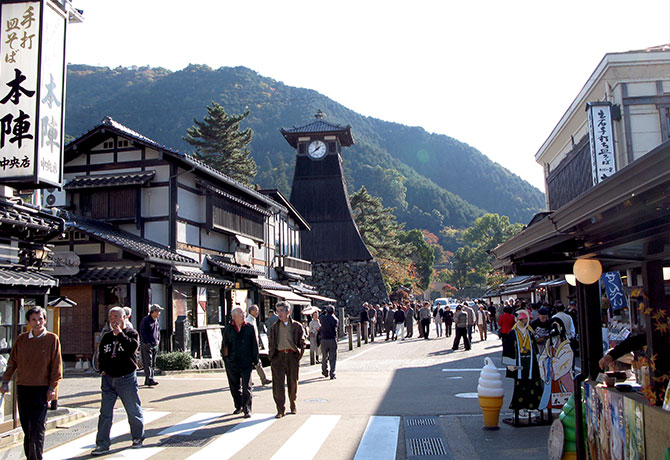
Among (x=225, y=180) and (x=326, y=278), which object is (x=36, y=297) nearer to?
(x=225, y=180)

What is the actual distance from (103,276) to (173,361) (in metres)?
3.44

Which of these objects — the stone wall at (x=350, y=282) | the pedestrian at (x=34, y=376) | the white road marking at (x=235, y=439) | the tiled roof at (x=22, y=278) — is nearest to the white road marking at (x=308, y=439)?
the white road marking at (x=235, y=439)

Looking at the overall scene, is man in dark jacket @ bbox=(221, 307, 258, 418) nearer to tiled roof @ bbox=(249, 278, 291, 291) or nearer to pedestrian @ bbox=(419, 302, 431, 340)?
tiled roof @ bbox=(249, 278, 291, 291)

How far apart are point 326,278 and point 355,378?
29.5 meters

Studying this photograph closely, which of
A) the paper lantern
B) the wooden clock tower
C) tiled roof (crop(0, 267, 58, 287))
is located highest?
the wooden clock tower

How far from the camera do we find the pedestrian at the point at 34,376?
267 inches

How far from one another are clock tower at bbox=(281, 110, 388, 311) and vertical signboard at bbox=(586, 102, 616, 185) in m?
28.1

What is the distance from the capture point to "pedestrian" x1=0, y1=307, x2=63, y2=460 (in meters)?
6.79

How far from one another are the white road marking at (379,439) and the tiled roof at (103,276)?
10.4 m

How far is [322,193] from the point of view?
152 ft

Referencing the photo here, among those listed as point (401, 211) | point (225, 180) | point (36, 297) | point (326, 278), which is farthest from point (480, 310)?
point (401, 211)

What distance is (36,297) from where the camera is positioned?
8.91 meters

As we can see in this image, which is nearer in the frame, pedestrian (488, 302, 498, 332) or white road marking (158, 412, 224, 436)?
white road marking (158, 412, 224, 436)

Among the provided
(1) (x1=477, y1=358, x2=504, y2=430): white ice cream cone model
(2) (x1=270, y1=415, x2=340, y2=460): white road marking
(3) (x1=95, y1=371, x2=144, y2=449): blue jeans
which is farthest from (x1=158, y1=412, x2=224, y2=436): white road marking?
(1) (x1=477, y1=358, x2=504, y2=430): white ice cream cone model
